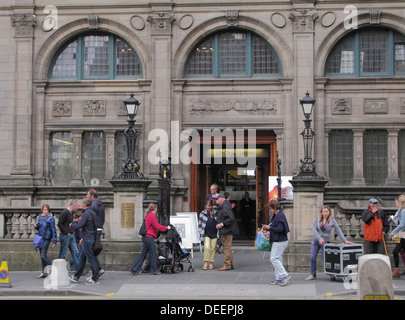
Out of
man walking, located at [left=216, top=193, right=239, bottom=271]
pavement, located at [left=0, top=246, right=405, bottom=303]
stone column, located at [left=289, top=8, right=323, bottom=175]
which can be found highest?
stone column, located at [left=289, top=8, right=323, bottom=175]

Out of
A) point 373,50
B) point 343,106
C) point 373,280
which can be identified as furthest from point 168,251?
point 373,50

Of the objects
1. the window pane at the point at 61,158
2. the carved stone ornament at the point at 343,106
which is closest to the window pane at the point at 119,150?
the window pane at the point at 61,158

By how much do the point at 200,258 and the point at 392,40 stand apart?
12.2 meters

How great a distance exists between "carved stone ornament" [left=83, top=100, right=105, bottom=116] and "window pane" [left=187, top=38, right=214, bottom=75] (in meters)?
3.79

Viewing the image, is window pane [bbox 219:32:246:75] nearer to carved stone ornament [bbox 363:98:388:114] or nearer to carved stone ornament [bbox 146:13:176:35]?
carved stone ornament [bbox 146:13:176:35]

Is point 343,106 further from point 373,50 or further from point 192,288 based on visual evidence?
point 192,288

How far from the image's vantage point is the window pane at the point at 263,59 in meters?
28.3

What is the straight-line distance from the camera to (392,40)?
2777 centimetres

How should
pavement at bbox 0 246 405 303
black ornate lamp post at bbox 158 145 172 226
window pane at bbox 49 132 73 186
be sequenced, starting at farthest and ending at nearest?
window pane at bbox 49 132 73 186, black ornate lamp post at bbox 158 145 172 226, pavement at bbox 0 246 405 303

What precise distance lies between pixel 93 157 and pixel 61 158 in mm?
Answer: 1324

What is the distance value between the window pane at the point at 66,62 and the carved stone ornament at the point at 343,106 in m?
10.7

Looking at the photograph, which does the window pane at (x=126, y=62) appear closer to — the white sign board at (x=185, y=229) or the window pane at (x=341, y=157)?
the window pane at (x=341, y=157)

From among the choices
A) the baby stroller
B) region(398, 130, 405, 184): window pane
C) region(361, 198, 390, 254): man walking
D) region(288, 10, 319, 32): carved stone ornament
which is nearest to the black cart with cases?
region(361, 198, 390, 254): man walking

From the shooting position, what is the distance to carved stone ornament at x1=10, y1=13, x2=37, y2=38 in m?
28.6
